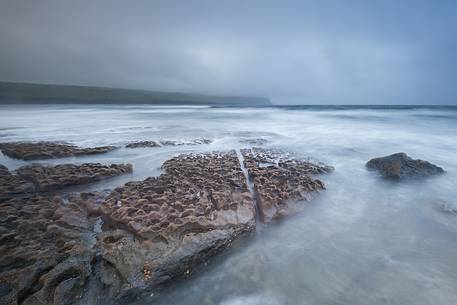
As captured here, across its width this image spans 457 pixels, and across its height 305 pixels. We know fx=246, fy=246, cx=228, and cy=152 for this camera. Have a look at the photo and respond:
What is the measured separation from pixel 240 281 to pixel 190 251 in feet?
2.70

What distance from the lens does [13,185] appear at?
573cm

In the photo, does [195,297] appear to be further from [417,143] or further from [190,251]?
[417,143]

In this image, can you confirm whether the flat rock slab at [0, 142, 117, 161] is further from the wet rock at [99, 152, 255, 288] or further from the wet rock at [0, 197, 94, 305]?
the wet rock at [99, 152, 255, 288]

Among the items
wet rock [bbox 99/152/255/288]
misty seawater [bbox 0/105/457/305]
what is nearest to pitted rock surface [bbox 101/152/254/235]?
wet rock [bbox 99/152/255/288]

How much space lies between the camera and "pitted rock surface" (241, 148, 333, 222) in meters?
5.26

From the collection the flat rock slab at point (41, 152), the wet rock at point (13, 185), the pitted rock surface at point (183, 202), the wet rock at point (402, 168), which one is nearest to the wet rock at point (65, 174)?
the wet rock at point (13, 185)

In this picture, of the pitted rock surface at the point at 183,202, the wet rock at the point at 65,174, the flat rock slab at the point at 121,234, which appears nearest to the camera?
the flat rock slab at the point at 121,234

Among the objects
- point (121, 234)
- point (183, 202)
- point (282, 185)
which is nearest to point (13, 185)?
point (121, 234)

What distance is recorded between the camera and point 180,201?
4.89 metres

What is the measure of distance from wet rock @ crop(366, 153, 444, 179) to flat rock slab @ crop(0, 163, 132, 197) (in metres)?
8.19

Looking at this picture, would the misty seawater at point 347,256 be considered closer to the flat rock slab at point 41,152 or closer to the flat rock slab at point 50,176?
the flat rock slab at point 50,176

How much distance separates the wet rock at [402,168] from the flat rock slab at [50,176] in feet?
26.9

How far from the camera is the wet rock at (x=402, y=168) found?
7711mm

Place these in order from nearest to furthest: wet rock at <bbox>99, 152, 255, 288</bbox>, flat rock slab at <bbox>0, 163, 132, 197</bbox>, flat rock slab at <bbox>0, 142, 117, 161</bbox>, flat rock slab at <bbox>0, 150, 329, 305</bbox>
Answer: flat rock slab at <bbox>0, 150, 329, 305</bbox>
wet rock at <bbox>99, 152, 255, 288</bbox>
flat rock slab at <bbox>0, 163, 132, 197</bbox>
flat rock slab at <bbox>0, 142, 117, 161</bbox>
